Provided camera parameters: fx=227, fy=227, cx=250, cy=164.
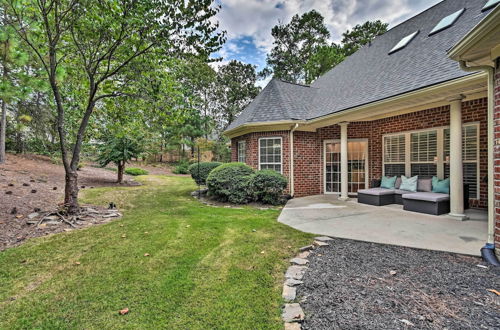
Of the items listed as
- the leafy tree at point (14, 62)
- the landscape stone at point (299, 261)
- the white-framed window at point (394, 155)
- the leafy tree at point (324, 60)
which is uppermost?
the leafy tree at point (324, 60)

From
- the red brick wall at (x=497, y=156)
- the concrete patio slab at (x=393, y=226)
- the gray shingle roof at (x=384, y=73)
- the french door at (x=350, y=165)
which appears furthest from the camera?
the french door at (x=350, y=165)

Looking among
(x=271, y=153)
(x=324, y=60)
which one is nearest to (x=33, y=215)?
(x=271, y=153)

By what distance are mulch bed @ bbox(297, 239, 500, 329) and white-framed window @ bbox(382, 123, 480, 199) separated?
4106 millimetres

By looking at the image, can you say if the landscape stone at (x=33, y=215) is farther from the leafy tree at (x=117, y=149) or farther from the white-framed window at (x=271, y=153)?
the white-framed window at (x=271, y=153)

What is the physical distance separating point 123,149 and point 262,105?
636 cm

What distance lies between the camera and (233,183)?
729 cm

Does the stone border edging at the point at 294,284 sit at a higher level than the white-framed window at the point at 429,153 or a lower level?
lower

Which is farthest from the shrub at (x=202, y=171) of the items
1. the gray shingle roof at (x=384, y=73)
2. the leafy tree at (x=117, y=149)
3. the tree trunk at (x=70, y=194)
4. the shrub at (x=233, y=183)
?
the tree trunk at (x=70, y=194)

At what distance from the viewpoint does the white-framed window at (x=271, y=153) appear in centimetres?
854

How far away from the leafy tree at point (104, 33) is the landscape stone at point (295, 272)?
4.77 meters

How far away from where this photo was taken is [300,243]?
3.71 metres

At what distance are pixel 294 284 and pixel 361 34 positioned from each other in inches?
894

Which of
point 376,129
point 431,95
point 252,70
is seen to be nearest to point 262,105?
point 376,129

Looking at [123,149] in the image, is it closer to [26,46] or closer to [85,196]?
[85,196]
